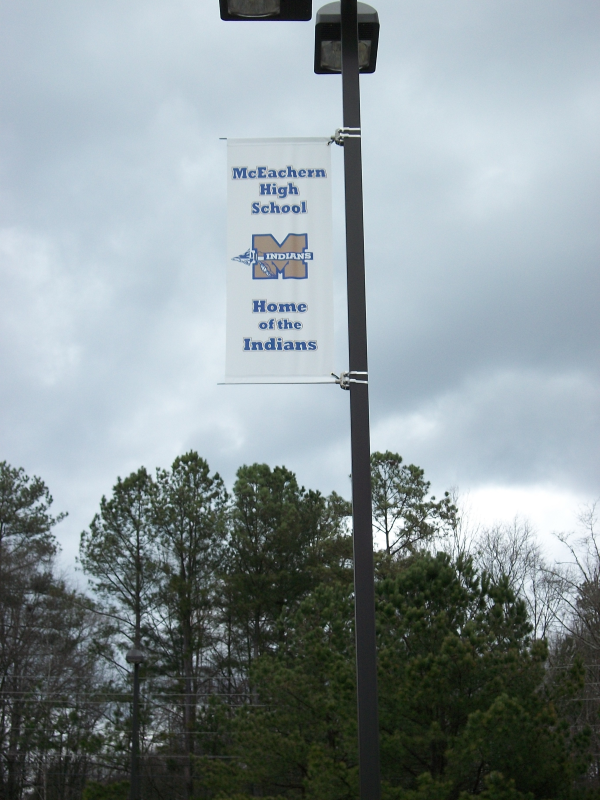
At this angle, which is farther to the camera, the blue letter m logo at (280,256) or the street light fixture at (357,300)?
the blue letter m logo at (280,256)

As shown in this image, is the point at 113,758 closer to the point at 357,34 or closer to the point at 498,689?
the point at 498,689

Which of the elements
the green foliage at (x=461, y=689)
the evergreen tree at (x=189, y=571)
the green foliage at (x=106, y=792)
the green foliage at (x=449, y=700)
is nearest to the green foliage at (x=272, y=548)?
the evergreen tree at (x=189, y=571)

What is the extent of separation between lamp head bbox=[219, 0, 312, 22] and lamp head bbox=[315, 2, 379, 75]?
0.37 feet

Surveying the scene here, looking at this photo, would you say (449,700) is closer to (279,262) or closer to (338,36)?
(279,262)

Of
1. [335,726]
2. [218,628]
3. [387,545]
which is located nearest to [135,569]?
[218,628]

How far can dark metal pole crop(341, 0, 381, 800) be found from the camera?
3666 mm

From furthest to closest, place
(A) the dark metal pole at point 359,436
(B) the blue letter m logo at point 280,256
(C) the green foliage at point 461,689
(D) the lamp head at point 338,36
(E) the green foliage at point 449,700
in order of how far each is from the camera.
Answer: (C) the green foliage at point 461,689
(E) the green foliage at point 449,700
(D) the lamp head at point 338,36
(B) the blue letter m logo at point 280,256
(A) the dark metal pole at point 359,436

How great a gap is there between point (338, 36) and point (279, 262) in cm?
149

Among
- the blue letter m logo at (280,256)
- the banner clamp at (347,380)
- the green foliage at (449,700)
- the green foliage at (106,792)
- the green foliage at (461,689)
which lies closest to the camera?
the banner clamp at (347,380)

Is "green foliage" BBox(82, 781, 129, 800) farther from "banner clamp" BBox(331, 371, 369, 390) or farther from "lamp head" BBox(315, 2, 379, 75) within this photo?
"lamp head" BBox(315, 2, 379, 75)

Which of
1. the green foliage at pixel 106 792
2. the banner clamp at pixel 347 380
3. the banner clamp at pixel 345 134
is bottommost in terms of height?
the green foliage at pixel 106 792

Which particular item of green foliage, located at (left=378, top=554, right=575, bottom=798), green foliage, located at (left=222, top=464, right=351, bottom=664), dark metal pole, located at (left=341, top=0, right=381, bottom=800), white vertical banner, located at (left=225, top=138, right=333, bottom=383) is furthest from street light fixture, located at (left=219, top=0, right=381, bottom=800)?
green foliage, located at (left=222, top=464, right=351, bottom=664)

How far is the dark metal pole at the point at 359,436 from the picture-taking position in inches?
144

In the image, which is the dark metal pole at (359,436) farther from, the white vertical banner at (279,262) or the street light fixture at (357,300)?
the white vertical banner at (279,262)
